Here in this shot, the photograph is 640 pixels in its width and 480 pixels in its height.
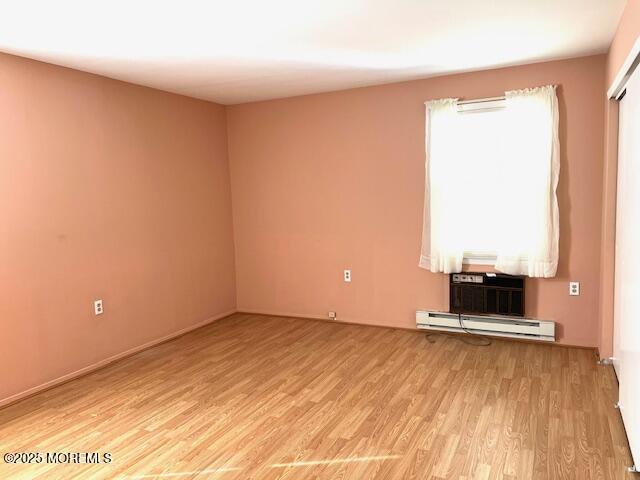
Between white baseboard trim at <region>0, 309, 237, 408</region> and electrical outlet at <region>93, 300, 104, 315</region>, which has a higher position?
electrical outlet at <region>93, 300, 104, 315</region>

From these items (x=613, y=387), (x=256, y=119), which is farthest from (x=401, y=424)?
(x=256, y=119)

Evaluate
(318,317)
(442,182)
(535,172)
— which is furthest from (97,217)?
(535,172)

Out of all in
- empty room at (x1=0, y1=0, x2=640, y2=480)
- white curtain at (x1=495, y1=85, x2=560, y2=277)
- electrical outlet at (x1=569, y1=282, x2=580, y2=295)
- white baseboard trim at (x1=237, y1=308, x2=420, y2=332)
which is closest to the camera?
empty room at (x1=0, y1=0, x2=640, y2=480)

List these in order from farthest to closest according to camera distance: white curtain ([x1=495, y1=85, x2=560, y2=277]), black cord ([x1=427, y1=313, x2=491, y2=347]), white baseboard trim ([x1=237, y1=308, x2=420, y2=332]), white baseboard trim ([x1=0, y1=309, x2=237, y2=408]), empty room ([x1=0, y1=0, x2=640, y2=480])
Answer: white baseboard trim ([x1=237, y1=308, x2=420, y2=332]) → black cord ([x1=427, y1=313, x2=491, y2=347]) → white curtain ([x1=495, y1=85, x2=560, y2=277]) → white baseboard trim ([x1=0, y1=309, x2=237, y2=408]) → empty room ([x1=0, y1=0, x2=640, y2=480])

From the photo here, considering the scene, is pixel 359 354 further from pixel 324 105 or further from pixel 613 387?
pixel 324 105

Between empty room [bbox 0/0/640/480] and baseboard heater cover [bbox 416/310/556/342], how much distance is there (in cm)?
2

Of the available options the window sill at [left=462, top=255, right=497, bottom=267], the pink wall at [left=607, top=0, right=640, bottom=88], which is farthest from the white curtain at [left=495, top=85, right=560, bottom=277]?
the pink wall at [left=607, top=0, right=640, bottom=88]

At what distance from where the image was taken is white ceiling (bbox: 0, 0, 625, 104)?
2.66 metres

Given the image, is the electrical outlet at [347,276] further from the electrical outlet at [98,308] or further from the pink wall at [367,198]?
the electrical outlet at [98,308]

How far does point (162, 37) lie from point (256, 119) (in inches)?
88.7

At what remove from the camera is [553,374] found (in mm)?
3500

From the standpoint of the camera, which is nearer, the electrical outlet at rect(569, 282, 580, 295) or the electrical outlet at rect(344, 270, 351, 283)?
the electrical outlet at rect(569, 282, 580, 295)

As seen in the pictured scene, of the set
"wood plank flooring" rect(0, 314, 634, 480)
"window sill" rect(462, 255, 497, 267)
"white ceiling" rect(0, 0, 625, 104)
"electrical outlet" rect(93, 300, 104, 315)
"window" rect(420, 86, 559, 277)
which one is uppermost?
"white ceiling" rect(0, 0, 625, 104)

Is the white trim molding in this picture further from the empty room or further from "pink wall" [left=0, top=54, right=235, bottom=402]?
"pink wall" [left=0, top=54, right=235, bottom=402]
